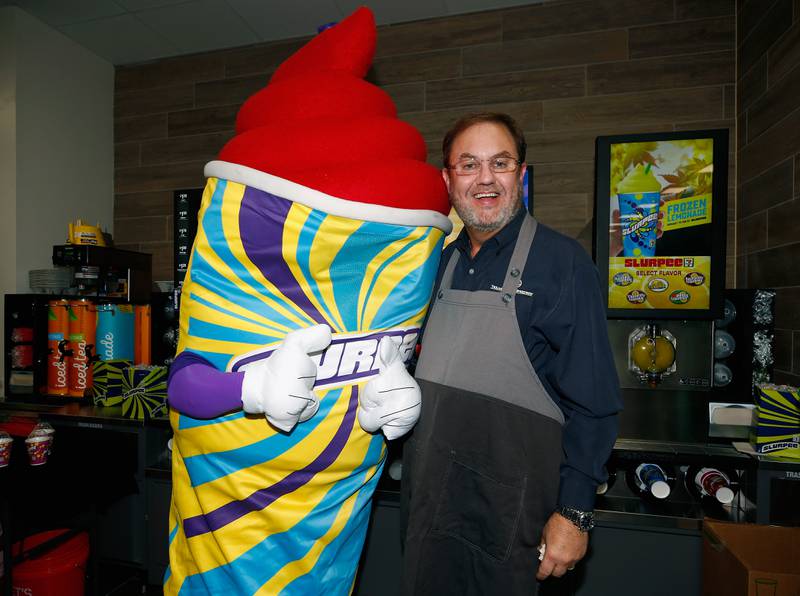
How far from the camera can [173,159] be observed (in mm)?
3096

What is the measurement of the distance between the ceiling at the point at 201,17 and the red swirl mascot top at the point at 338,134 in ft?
5.87

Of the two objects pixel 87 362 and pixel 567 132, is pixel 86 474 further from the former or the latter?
pixel 567 132

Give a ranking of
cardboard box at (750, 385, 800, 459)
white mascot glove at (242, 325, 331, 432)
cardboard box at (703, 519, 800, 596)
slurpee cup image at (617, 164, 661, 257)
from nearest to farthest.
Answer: white mascot glove at (242, 325, 331, 432)
cardboard box at (703, 519, 800, 596)
cardboard box at (750, 385, 800, 459)
slurpee cup image at (617, 164, 661, 257)

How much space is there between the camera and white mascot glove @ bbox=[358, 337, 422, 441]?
3.23 feet

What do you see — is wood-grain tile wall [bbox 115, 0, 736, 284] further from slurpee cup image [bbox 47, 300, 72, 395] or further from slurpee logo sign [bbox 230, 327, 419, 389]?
slurpee logo sign [bbox 230, 327, 419, 389]

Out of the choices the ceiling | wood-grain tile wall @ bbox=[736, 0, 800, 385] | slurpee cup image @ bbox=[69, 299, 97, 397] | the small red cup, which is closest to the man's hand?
wood-grain tile wall @ bbox=[736, 0, 800, 385]

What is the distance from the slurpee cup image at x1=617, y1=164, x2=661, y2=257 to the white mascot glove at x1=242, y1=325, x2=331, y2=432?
4.28 feet

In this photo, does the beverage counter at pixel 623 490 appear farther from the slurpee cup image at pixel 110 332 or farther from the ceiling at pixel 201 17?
the ceiling at pixel 201 17

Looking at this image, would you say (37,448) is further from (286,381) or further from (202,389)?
(286,381)

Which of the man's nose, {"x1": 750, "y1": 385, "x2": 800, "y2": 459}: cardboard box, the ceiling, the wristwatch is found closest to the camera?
the wristwatch

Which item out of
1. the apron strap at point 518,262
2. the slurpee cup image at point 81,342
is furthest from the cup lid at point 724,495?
the slurpee cup image at point 81,342

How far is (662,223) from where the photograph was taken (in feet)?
5.64

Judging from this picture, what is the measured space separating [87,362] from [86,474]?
696 mm

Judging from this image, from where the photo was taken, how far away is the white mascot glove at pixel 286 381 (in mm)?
868
